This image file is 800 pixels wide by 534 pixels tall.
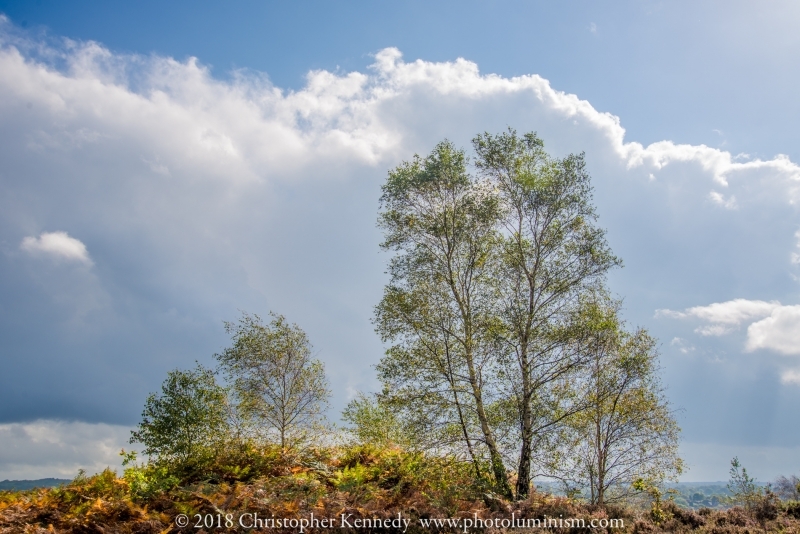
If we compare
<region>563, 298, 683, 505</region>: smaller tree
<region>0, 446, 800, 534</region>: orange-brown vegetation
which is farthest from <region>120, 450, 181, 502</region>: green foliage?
<region>563, 298, 683, 505</region>: smaller tree

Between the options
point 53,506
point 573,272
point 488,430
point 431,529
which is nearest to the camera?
point 431,529

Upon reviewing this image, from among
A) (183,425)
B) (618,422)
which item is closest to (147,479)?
(183,425)

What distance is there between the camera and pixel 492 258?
21062mm

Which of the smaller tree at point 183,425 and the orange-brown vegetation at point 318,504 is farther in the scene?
the smaller tree at point 183,425

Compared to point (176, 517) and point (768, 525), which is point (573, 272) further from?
point (176, 517)

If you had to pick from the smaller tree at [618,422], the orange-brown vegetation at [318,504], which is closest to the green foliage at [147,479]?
the orange-brown vegetation at [318,504]

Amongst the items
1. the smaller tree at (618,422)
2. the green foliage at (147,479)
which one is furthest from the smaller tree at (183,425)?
the smaller tree at (618,422)

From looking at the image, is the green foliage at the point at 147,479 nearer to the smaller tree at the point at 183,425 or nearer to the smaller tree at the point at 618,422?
the smaller tree at the point at 183,425

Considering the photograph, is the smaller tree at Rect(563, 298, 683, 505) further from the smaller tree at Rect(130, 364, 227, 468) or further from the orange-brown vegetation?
the smaller tree at Rect(130, 364, 227, 468)

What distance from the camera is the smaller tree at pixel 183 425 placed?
67.3 ft

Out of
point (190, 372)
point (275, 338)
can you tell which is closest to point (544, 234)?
point (275, 338)

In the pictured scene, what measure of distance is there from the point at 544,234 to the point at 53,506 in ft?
63.7

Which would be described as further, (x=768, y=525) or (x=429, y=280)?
(x=429, y=280)

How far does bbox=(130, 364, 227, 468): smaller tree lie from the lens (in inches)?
807
